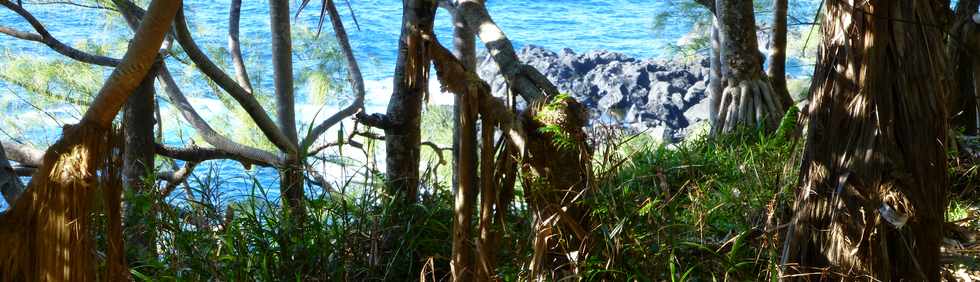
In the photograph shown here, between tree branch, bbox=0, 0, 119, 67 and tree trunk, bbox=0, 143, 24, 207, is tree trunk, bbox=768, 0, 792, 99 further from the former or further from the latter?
tree trunk, bbox=0, 143, 24, 207

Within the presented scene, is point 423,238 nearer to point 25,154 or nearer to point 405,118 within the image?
point 405,118

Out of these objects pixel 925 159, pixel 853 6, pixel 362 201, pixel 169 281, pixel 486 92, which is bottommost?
pixel 169 281

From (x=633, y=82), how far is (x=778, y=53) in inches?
269

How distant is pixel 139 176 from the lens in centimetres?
301

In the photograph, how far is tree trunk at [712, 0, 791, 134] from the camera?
4.30 m

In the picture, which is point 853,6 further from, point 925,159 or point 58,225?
point 58,225

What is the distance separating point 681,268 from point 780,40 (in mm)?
2823

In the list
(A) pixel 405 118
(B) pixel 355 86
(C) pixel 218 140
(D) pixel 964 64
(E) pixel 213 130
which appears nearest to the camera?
(A) pixel 405 118

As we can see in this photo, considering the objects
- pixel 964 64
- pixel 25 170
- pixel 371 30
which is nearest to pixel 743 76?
pixel 964 64

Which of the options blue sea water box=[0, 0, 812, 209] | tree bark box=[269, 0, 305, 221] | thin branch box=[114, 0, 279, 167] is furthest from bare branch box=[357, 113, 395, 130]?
blue sea water box=[0, 0, 812, 209]

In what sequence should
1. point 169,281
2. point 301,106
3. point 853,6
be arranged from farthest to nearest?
point 301,106, point 169,281, point 853,6

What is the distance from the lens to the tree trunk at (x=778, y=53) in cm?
465

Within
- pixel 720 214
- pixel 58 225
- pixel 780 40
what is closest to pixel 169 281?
pixel 58 225

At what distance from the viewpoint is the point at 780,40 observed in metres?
4.73
